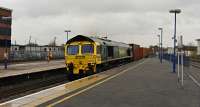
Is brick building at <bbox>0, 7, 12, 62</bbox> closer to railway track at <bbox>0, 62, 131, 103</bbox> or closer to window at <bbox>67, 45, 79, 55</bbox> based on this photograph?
railway track at <bbox>0, 62, 131, 103</bbox>

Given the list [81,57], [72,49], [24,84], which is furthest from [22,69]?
[24,84]

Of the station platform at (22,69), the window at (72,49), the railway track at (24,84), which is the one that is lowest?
the railway track at (24,84)

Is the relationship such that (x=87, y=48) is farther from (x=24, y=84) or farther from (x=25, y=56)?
(x=25, y=56)

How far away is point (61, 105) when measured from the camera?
11.8 m

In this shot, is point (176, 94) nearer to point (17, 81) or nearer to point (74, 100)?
point (74, 100)

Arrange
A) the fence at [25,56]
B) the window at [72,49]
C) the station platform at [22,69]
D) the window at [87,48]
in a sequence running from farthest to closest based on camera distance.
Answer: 1. the fence at [25,56]
2. the station platform at [22,69]
3. the window at [72,49]
4. the window at [87,48]

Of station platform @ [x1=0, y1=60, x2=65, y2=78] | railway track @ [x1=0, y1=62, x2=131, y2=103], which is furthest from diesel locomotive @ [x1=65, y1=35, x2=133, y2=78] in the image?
station platform @ [x1=0, y1=60, x2=65, y2=78]

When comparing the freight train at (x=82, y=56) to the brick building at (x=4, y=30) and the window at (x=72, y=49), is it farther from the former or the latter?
the brick building at (x=4, y=30)

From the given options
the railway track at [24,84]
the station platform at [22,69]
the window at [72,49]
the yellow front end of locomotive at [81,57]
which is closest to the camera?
the railway track at [24,84]

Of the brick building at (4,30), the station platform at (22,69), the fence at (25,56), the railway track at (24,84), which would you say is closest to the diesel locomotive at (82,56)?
the railway track at (24,84)

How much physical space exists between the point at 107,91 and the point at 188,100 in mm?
3901

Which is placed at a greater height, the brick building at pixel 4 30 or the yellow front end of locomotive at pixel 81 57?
the brick building at pixel 4 30

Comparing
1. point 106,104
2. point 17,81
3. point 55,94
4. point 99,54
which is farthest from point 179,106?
point 99,54

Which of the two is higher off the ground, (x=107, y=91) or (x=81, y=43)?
(x=81, y=43)
